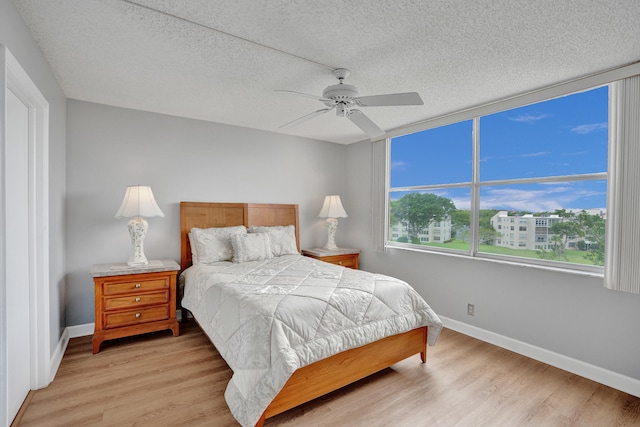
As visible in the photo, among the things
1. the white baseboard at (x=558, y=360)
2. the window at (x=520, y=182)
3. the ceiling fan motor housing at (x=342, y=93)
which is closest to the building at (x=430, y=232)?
the window at (x=520, y=182)

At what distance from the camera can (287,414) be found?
205cm

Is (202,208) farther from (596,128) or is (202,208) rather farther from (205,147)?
(596,128)

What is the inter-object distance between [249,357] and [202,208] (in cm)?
248

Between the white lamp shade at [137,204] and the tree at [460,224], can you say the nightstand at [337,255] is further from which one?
the white lamp shade at [137,204]

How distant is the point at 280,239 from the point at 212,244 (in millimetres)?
858

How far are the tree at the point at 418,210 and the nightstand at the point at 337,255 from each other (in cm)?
82

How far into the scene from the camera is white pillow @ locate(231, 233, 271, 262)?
356cm

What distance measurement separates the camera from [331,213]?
462cm

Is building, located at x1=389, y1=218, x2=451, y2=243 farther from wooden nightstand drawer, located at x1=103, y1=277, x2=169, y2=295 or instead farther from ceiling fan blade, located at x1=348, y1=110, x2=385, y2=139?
wooden nightstand drawer, located at x1=103, y1=277, x2=169, y2=295

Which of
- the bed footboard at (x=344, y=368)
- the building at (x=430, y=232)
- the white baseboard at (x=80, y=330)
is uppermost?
the building at (x=430, y=232)

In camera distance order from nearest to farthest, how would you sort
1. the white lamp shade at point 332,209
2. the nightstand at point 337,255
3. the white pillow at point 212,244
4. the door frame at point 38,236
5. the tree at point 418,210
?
the door frame at point 38,236
the white pillow at point 212,244
the tree at point 418,210
the nightstand at point 337,255
the white lamp shade at point 332,209

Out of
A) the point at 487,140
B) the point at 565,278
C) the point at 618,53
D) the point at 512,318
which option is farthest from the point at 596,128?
the point at 512,318

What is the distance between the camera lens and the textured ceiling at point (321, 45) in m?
1.76

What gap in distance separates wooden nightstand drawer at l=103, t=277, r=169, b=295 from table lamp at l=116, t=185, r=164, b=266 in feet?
0.70
